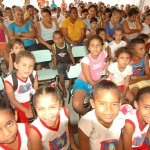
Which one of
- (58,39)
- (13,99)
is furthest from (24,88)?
(58,39)

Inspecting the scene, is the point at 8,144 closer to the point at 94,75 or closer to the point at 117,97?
the point at 117,97

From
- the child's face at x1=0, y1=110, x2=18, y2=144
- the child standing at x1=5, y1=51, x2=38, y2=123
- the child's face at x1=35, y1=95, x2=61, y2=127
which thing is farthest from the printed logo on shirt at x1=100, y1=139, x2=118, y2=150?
the child standing at x1=5, y1=51, x2=38, y2=123

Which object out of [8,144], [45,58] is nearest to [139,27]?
[45,58]

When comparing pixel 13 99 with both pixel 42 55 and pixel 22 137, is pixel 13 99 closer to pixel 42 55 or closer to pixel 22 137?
pixel 22 137

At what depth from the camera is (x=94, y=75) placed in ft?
8.02

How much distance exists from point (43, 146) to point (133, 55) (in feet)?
5.58

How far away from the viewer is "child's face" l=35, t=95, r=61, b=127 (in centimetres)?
Answer: 135

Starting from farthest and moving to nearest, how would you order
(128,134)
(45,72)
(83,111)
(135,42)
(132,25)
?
(132,25)
(45,72)
(135,42)
(83,111)
(128,134)

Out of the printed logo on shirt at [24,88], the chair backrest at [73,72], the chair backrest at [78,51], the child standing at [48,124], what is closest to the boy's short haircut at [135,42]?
the chair backrest at [73,72]

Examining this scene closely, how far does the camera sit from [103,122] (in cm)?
142

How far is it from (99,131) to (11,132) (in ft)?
2.00

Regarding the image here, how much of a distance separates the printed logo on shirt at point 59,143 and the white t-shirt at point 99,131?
0.20 metres

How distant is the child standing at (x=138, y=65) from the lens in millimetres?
2500

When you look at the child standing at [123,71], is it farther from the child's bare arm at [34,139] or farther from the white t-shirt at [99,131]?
the child's bare arm at [34,139]
